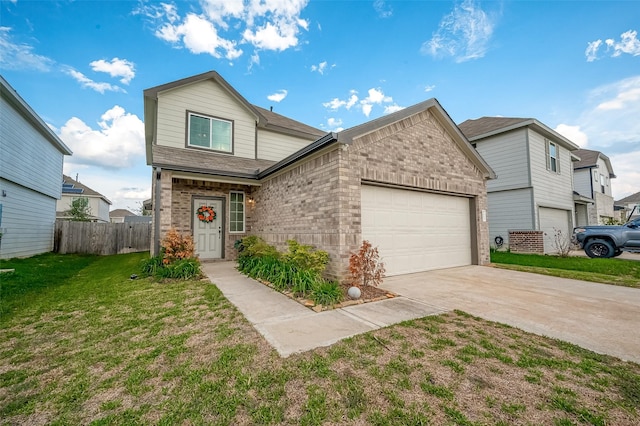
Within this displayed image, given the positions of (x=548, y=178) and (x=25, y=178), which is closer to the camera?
(x=25, y=178)

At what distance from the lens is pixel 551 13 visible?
26.6 ft

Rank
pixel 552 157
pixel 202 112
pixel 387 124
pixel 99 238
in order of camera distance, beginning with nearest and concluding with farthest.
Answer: pixel 387 124 < pixel 202 112 < pixel 99 238 < pixel 552 157

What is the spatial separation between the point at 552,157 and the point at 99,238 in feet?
78.6

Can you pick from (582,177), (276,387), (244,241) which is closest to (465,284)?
(276,387)

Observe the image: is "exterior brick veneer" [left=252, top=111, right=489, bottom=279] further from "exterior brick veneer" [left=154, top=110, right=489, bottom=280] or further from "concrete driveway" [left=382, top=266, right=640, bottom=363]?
"concrete driveway" [left=382, top=266, right=640, bottom=363]

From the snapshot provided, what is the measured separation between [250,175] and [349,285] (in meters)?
5.56

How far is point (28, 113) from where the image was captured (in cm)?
982

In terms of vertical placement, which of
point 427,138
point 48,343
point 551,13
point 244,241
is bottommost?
point 48,343

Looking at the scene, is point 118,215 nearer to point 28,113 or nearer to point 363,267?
point 28,113

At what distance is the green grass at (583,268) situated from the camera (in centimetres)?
631

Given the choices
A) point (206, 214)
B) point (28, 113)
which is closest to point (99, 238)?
point (28, 113)

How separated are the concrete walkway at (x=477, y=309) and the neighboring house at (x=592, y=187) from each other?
15.6 meters

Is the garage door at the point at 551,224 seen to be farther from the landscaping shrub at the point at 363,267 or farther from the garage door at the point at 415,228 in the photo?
the landscaping shrub at the point at 363,267

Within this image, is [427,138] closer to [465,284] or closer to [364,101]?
[465,284]
